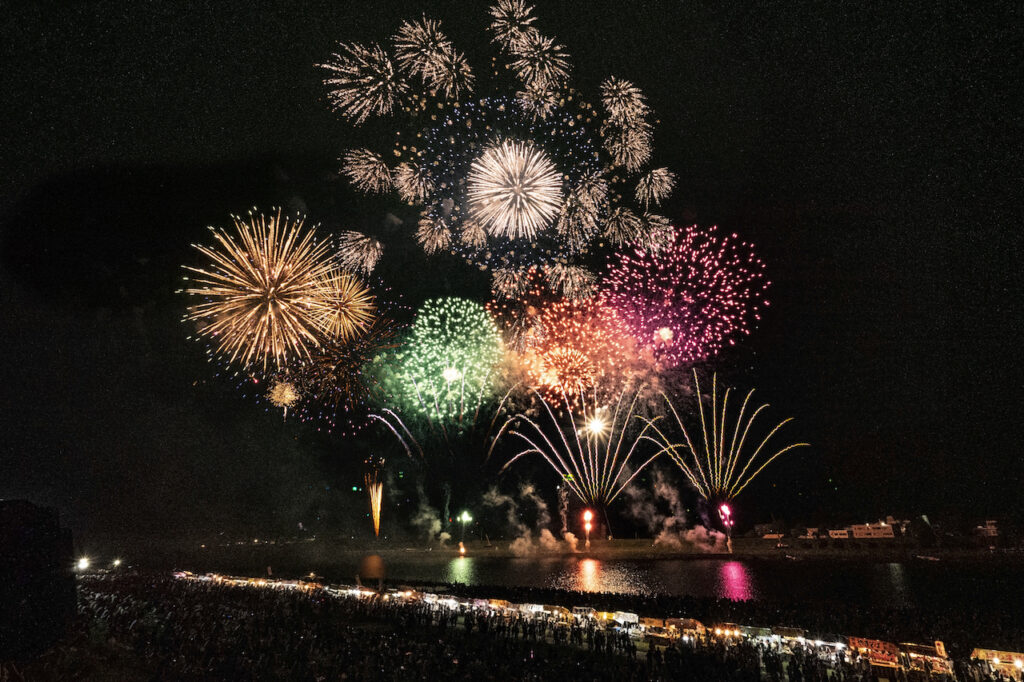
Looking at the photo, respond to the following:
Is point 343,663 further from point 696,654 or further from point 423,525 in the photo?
point 423,525

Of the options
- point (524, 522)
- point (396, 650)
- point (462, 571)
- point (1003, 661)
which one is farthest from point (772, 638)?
point (524, 522)

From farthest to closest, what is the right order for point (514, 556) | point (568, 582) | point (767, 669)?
1. point (514, 556)
2. point (568, 582)
3. point (767, 669)

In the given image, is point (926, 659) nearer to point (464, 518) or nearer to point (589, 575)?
point (589, 575)

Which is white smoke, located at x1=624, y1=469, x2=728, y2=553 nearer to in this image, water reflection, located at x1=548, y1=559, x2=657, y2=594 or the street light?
water reflection, located at x1=548, y1=559, x2=657, y2=594

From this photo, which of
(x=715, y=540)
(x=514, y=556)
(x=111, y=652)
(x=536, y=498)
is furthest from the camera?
(x=536, y=498)

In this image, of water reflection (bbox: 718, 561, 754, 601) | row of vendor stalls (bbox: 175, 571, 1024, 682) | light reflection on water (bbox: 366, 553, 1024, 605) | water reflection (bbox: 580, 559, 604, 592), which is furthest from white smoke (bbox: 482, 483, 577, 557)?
row of vendor stalls (bbox: 175, 571, 1024, 682)

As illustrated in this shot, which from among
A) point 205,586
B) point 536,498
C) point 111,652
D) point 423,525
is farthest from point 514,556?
point 111,652
